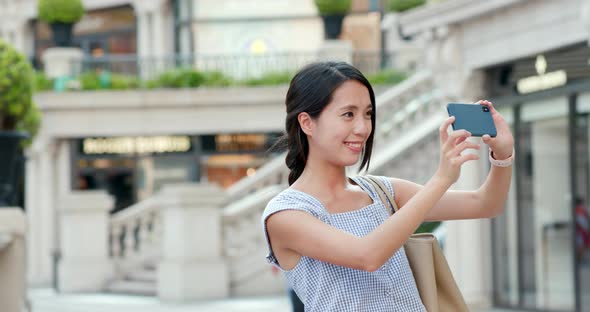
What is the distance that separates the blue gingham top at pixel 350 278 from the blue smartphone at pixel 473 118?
1.28ft

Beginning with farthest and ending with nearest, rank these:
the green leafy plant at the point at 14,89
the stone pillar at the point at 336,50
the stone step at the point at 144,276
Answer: the stone pillar at the point at 336,50 → the stone step at the point at 144,276 → the green leafy plant at the point at 14,89

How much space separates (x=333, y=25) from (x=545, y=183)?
14.8m

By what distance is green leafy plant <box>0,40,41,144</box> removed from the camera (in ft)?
39.8

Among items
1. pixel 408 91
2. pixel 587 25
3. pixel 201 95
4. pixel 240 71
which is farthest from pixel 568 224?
pixel 240 71

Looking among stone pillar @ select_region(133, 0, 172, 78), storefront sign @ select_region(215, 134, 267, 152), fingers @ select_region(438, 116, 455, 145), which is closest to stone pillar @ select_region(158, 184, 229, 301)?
storefront sign @ select_region(215, 134, 267, 152)

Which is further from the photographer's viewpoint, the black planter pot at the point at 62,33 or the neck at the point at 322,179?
the black planter pot at the point at 62,33

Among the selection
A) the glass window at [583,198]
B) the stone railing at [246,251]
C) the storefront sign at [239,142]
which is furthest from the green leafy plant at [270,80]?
the glass window at [583,198]

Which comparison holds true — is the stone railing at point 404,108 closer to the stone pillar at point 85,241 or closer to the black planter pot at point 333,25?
the stone pillar at point 85,241

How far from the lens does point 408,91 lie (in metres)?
20.4

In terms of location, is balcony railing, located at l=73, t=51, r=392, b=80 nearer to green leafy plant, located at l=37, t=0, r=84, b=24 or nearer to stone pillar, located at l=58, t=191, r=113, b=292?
green leafy plant, located at l=37, t=0, r=84, b=24

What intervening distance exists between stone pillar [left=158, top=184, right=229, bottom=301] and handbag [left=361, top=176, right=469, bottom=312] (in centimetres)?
1577

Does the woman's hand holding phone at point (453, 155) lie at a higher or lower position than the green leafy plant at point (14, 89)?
higher

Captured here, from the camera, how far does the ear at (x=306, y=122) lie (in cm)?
356

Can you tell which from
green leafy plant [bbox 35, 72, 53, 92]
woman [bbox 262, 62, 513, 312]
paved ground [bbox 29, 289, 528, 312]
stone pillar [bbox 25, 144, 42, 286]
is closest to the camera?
woman [bbox 262, 62, 513, 312]
